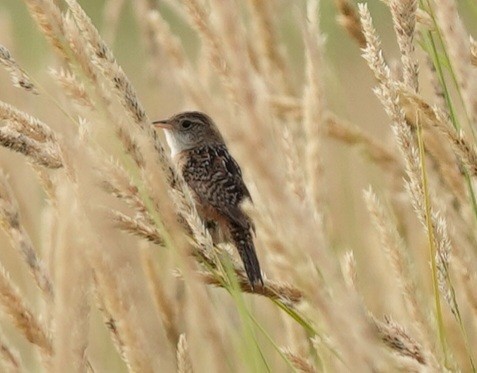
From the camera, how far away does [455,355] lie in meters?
2.09

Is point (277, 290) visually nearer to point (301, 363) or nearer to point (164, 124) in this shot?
point (301, 363)

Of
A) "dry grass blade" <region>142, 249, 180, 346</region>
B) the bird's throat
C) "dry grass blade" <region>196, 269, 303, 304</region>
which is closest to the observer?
"dry grass blade" <region>196, 269, 303, 304</region>

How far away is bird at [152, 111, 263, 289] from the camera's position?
3.52 metres

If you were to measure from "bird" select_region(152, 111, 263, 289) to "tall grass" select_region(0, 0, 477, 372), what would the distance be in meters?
0.66

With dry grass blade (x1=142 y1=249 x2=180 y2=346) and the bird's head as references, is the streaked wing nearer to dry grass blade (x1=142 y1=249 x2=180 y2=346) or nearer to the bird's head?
the bird's head

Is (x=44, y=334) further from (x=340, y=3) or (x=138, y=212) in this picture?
(x=340, y=3)

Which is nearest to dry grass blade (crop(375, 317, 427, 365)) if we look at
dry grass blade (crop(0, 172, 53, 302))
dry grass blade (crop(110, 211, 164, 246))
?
dry grass blade (crop(110, 211, 164, 246))

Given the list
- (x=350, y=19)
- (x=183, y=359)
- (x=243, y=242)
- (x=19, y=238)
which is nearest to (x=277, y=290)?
(x=183, y=359)

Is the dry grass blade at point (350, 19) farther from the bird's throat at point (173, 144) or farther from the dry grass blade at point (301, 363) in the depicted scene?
the bird's throat at point (173, 144)

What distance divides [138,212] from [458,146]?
0.56 meters

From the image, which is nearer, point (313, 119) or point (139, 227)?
point (139, 227)

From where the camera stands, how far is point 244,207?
4.42 ft

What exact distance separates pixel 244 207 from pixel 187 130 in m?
3.64

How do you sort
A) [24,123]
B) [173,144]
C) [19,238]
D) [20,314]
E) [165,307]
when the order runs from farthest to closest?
[173,144] < [165,307] < [24,123] < [19,238] < [20,314]
